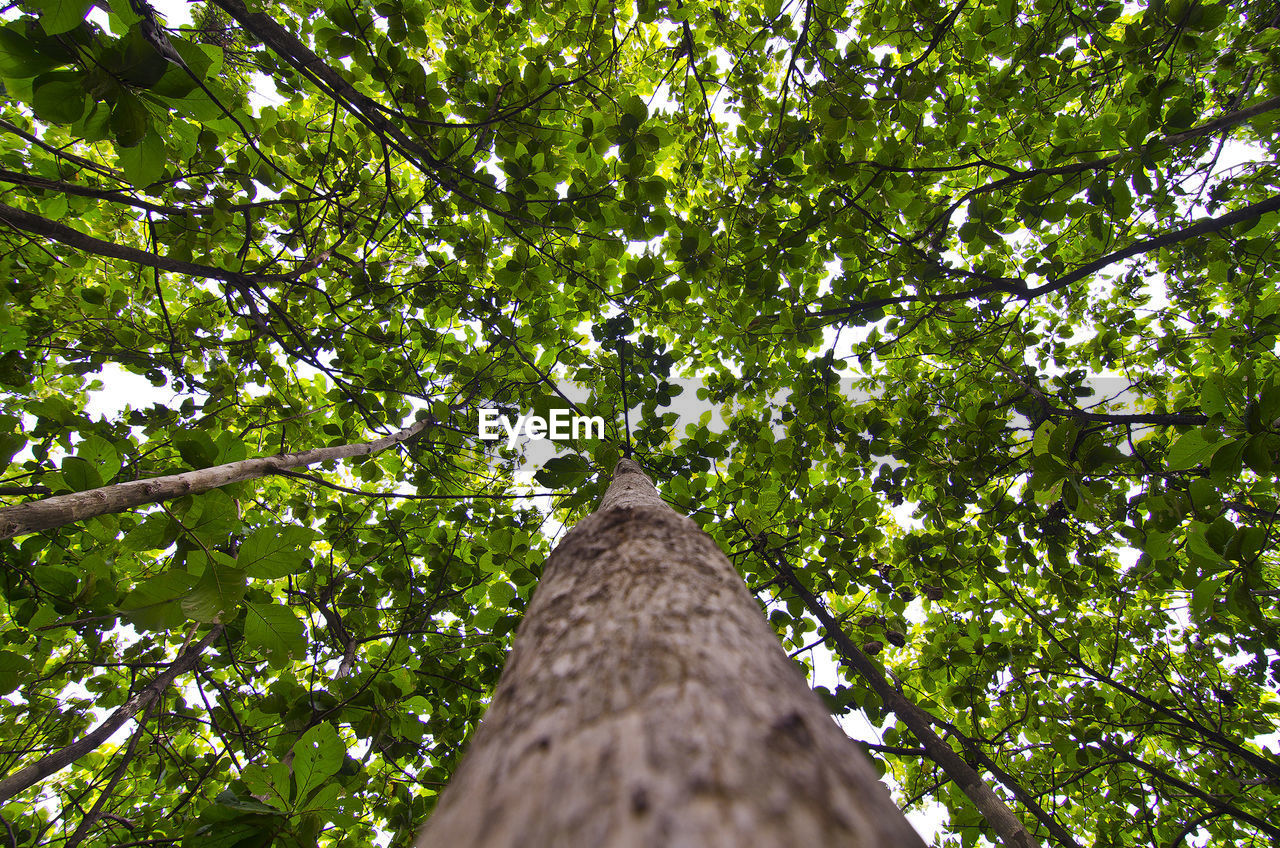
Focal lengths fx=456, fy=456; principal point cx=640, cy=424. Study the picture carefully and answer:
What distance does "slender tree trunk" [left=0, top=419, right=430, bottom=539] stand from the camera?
123 cm

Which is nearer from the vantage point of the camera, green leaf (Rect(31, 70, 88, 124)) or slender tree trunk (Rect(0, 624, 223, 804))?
green leaf (Rect(31, 70, 88, 124))

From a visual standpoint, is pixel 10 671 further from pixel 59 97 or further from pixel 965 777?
pixel 965 777

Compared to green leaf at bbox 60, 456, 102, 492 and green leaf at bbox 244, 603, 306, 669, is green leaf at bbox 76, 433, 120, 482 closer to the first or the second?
green leaf at bbox 60, 456, 102, 492

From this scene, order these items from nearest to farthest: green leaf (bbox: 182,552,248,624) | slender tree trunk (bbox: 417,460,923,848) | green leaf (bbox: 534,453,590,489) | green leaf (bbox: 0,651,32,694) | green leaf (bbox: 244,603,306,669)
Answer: slender tree trunk (bbox: 417,460,923,848), green leaf (bbox: 182,552,248,624), green leaf (bbox: 244,603,306,669), green leaf (bbox: 0,651,32,694), green leaf (bbox: 534,453,590,489)

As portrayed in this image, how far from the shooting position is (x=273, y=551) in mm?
1757

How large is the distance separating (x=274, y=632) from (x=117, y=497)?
67 cm

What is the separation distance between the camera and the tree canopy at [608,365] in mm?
2127

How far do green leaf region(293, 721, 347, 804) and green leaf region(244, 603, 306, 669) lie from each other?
0.43m

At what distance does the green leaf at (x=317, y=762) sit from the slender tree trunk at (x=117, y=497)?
1094 millimetres

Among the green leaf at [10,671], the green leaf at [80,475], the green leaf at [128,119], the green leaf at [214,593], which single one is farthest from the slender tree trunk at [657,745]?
the green leaf at [10,671]

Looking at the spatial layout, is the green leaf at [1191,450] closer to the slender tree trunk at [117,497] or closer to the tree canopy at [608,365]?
the tree canopy at [608,365]

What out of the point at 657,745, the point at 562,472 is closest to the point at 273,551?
the point at 562,472

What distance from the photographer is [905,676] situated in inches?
181

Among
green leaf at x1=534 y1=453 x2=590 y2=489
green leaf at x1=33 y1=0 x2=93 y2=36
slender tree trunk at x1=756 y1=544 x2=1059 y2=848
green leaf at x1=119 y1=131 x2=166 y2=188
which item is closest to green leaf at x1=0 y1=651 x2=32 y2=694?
green leaf at x1=119 y1=131 x2=166 y2=188
